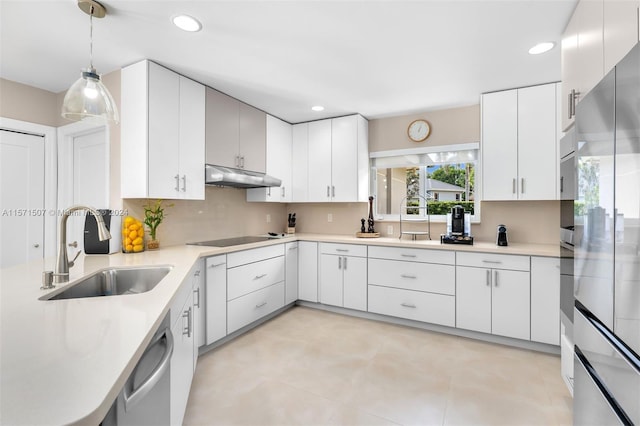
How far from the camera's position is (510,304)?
2.72m

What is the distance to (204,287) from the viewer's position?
8.45 ft

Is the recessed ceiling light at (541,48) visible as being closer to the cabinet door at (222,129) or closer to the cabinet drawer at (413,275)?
the cabinet drawer at (413,275)

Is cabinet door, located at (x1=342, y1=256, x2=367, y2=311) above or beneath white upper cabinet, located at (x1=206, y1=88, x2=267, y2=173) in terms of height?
beneath

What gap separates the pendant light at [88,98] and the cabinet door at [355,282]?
2572mm

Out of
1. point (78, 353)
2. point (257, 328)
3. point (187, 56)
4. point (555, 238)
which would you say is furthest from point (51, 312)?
point (555, 238)

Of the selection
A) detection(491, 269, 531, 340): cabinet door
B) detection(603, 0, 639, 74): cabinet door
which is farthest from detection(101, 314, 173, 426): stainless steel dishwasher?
detection(491, 269, 531, 340): cabinet door

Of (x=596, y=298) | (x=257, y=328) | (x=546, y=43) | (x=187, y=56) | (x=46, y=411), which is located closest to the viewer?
(x=46, y=411)

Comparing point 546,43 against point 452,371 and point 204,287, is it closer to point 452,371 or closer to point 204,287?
point 452,371

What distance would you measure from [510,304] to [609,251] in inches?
72.8

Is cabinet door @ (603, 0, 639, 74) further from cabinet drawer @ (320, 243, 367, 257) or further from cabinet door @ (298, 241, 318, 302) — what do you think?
cabinet door @ (298, 241, 318, 302)

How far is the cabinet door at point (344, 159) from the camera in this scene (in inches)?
147

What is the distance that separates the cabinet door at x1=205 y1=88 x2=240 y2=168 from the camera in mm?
2918

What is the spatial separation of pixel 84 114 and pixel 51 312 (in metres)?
1.06

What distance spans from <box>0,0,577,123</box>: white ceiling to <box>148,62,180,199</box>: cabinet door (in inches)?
5.3
